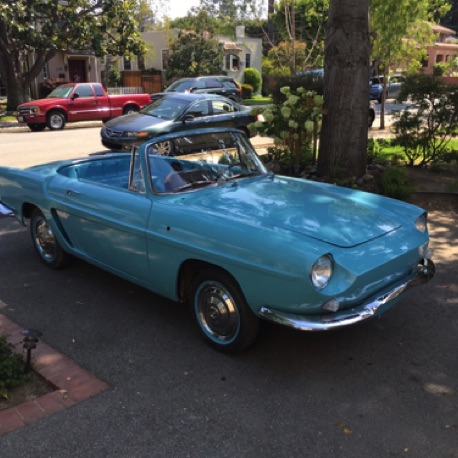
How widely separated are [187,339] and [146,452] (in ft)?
4.29

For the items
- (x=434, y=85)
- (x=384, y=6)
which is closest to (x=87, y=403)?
(x=434, y=85)

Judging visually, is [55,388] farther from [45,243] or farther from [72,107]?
[72,107]

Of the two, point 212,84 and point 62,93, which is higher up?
point 212,84

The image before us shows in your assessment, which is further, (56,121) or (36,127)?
(56,121)

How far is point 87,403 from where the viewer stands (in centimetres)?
321

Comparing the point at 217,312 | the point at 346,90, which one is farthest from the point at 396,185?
the point at 217,312

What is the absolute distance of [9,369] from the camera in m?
3.29

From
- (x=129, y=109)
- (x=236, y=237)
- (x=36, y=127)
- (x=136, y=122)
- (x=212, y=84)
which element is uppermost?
(x=212, y=84)

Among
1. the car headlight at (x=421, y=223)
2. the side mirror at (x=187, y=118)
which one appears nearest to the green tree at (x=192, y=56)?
the side mirror at (x=187, y=118)

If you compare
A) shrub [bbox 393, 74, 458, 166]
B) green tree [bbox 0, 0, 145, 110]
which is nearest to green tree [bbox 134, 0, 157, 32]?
green tree [bbox 0, 0, 145, 110]

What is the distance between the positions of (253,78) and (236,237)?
1424 inches

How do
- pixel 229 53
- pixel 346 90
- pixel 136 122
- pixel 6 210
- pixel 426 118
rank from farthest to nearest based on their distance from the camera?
pixel 229 53 → pixel 136 122 → pixel 426 118 → pixel 346 90 → pixel 6 210

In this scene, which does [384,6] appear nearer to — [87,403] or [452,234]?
[452,234]

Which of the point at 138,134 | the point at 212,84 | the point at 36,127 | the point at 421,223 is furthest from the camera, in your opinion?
the point at 212,84
